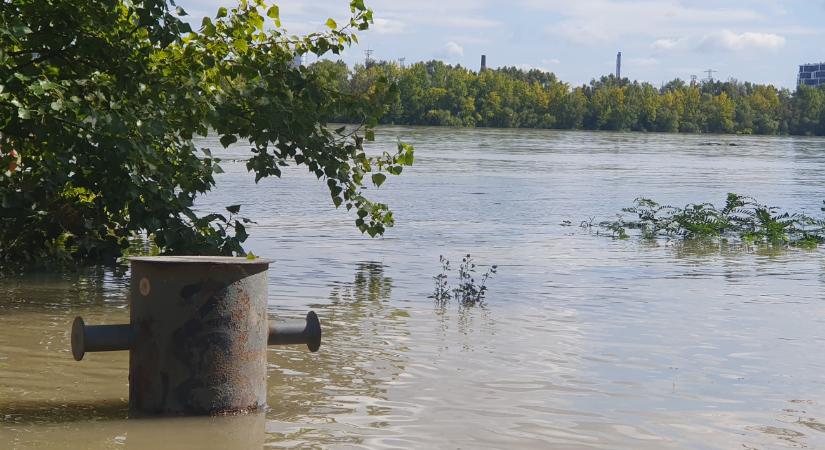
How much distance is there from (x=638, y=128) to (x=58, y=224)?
167 m

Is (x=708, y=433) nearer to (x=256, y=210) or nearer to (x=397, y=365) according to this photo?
(x=397, y=365)

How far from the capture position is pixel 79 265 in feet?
45.1

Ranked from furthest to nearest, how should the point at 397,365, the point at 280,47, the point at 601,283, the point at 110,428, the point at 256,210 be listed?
the point at 256,210, the point at 601,283, the point at 280,47, the point at 397,365, the point at 110,428

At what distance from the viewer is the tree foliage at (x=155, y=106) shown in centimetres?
1023

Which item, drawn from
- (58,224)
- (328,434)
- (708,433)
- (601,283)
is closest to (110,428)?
(328,434)

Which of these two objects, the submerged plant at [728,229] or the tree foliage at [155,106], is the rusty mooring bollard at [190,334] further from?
the submerged plant at [728,229]

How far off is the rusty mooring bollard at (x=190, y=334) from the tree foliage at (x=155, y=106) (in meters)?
3.35

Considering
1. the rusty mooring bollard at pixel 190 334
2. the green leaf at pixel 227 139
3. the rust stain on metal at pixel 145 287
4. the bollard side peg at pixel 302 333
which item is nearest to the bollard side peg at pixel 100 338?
the rusty mooring bollard at pixel 190 334

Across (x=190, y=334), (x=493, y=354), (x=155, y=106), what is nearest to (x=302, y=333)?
(x=190, y=334)

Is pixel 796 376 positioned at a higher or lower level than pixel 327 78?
lower

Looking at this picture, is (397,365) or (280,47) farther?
(280,47)

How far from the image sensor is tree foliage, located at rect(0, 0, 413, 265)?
10234 millimetres

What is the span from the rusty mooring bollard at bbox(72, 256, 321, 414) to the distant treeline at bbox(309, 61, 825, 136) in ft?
488

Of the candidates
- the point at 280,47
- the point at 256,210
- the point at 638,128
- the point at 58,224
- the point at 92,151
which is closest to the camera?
the point at 92,151
